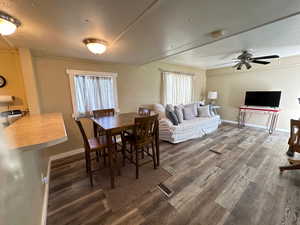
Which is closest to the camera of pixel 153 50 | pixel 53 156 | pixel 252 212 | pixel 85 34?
pixel 252 212

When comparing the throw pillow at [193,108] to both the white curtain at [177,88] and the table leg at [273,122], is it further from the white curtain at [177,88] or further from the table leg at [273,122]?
the table leg at [273,122]

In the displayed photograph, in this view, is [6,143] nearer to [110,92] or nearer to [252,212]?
[252,212]

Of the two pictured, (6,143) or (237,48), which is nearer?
(6,143)

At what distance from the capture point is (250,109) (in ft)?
14.5

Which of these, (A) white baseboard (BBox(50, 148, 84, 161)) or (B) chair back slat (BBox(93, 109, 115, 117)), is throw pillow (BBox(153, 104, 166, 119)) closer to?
(B) chair back slat (BBox(93, 109, 115, 117))

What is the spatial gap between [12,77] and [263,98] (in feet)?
22.4

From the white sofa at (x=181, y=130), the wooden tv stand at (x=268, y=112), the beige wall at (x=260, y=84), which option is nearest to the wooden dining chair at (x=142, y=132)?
the white sofa at (x=181, y=130)

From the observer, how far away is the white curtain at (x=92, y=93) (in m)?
2.91

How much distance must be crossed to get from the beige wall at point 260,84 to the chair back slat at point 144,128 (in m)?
4.64

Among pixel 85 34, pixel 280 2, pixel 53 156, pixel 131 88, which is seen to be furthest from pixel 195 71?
pixel 53 156

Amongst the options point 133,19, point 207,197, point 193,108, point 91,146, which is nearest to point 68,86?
point 91,146

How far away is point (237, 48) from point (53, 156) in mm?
4865

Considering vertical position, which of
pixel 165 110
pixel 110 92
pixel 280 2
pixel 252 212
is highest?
pixel 280 2

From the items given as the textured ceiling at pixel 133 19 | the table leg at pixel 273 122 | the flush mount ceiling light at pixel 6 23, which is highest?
the textured ceiling at pixel 133 19
